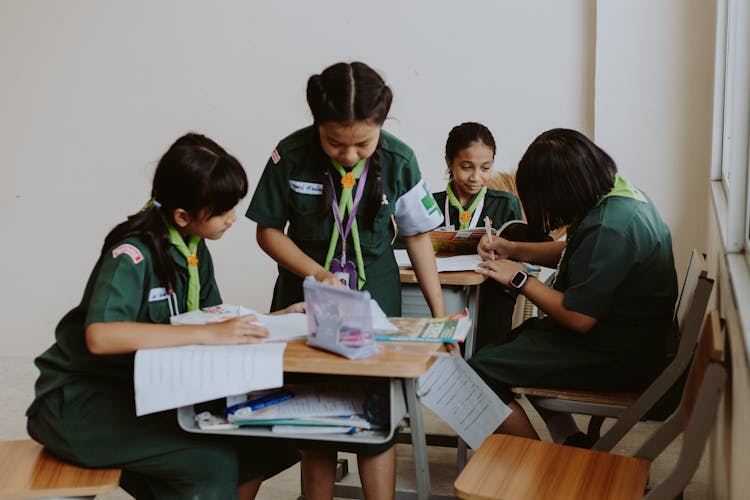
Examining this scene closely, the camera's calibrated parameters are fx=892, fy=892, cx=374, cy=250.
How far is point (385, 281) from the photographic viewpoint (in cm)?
238

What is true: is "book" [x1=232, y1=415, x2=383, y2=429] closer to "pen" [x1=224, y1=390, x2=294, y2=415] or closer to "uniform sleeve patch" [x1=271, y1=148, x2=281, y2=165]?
"pen" [x1=224, y1=390, x2=294, y2=415]

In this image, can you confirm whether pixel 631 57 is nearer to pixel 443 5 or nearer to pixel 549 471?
pixel 443 5

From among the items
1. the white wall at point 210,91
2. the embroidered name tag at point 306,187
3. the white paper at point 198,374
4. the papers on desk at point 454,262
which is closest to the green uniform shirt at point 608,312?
the papers on desk at point 454,262

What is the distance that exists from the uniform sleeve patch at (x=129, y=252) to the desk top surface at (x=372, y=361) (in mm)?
378

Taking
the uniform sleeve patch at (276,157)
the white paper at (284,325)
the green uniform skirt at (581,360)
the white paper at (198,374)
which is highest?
the uniform sleeve patch at (276,157)

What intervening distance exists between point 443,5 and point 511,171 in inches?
33.2

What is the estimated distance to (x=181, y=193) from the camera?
6.30 feet

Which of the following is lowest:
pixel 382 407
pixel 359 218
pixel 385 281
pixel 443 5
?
pixel 382 407

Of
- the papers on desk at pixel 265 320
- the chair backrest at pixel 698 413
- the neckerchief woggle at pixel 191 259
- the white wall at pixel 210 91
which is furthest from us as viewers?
the white wall at pixel 210 91

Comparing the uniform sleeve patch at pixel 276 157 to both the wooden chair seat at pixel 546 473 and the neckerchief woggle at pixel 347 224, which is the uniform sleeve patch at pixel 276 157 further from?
the wooden chair seat at pixel 546 473

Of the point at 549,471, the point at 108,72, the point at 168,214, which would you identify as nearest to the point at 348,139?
the point at 168,214

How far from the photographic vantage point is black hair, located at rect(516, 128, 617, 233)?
7.36 feet

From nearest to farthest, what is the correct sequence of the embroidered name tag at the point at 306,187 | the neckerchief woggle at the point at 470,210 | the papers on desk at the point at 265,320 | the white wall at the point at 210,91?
the papers on desk at the point at 265,320
the embroidered name tag at the point at 306,187
the neckerchief woggle at the point at 470,210
the white wall at the point at 210,91

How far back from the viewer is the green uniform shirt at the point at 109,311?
1.79 metres
